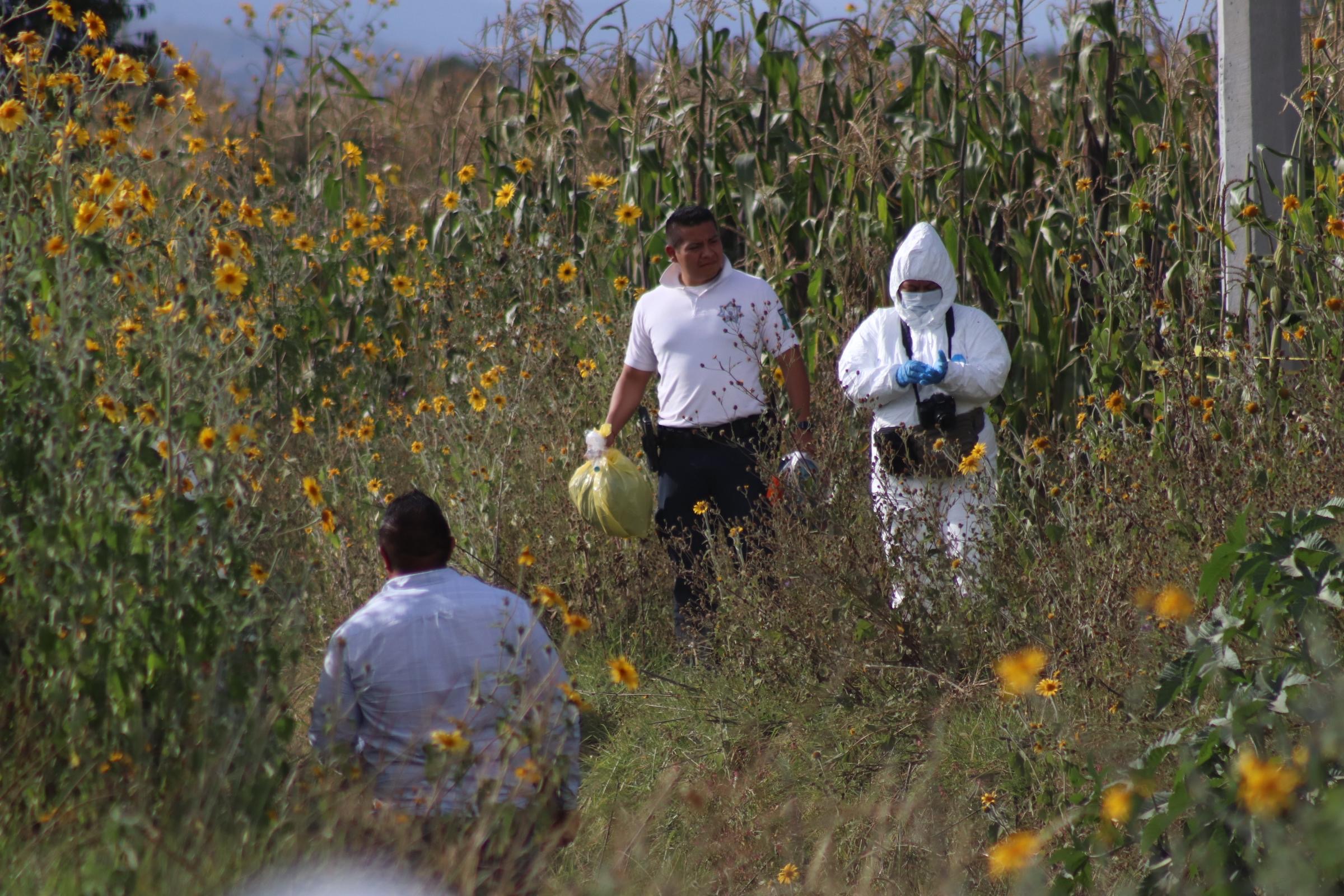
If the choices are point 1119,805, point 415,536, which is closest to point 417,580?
point 415,536

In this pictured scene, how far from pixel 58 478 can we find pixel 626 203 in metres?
4.38

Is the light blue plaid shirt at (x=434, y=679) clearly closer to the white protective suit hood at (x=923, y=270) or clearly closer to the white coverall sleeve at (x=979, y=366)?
the white coverall sleeve at (x=979, y=366)

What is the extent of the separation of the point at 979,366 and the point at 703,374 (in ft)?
3.12

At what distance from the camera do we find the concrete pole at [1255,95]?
5016mm

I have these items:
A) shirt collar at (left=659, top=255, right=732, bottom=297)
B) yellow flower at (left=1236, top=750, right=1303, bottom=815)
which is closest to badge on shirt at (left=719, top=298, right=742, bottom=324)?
shirt collar at (left=659, top=255, right=732, bottom=297)

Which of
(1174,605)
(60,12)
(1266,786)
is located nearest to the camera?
(1266,786)

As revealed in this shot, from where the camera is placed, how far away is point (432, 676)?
2975 mm

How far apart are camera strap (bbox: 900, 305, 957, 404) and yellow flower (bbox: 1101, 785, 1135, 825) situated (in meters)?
2.62

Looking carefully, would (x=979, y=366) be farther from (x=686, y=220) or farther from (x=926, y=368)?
(x=686, y=220)

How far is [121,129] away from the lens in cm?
354

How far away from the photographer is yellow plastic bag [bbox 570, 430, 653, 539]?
4746mm

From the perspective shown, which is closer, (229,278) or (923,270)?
(229,278)

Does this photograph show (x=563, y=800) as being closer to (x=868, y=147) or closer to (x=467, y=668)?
(x=467, y=668)

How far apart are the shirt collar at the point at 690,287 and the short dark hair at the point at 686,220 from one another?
123mm
